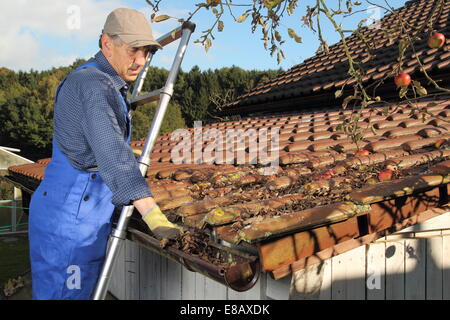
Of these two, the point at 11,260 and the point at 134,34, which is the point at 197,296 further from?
the point at 11,260

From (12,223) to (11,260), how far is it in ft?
12.3

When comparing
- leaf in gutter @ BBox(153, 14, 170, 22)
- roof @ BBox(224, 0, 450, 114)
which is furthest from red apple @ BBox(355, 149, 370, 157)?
roof @ BBox(224, 0, 450, 114)

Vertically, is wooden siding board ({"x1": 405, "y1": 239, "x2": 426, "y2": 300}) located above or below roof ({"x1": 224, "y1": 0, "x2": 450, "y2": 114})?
below

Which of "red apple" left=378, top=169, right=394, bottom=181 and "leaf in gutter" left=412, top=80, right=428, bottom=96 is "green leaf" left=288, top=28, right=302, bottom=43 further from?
"red apple" left=378, top=169, right=394, bottom=181

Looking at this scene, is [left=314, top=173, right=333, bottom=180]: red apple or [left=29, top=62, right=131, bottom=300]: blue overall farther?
[left=314, top=173, right=333, bottom=180]: red apple

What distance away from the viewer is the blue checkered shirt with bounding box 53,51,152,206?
64.0 inches

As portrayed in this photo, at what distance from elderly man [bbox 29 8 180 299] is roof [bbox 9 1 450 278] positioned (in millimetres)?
475

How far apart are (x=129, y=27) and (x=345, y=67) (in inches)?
261

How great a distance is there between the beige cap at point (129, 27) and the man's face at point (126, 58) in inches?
2.8

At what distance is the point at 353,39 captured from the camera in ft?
30.6

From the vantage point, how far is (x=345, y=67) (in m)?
7.71

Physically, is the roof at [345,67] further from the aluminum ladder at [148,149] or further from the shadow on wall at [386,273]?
the aluminum ladder at [148,149]

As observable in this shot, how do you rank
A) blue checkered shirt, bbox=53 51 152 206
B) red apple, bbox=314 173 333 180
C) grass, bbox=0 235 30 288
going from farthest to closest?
grass, bbox=0 235 30 288
red apple, bbox=314 173 333 180
blue checkered shirt, bbox=53 51 152 206
